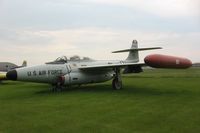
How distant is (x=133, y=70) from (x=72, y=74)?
147 inches

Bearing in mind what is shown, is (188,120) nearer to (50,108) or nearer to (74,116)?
(74,116)

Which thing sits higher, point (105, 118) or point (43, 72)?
point (43, 72)

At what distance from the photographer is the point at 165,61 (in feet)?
46.8

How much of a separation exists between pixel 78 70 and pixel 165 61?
5.52 meters

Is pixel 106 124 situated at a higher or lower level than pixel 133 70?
lower

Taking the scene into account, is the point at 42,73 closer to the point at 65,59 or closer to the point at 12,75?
the point at 12,75

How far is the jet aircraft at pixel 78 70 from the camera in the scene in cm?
1457

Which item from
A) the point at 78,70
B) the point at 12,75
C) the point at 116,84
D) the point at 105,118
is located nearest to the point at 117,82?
the point at 116,84

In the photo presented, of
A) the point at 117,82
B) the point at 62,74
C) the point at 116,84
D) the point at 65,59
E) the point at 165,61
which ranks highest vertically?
the point at 65,59

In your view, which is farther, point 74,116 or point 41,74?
point 41,74

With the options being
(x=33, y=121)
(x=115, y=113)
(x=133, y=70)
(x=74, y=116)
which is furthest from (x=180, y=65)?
(x=33, y=121)

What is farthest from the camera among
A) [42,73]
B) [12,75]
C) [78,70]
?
[78,70]

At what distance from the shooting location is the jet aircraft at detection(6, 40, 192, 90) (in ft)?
47.8

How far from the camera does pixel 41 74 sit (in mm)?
Answer: 16062
